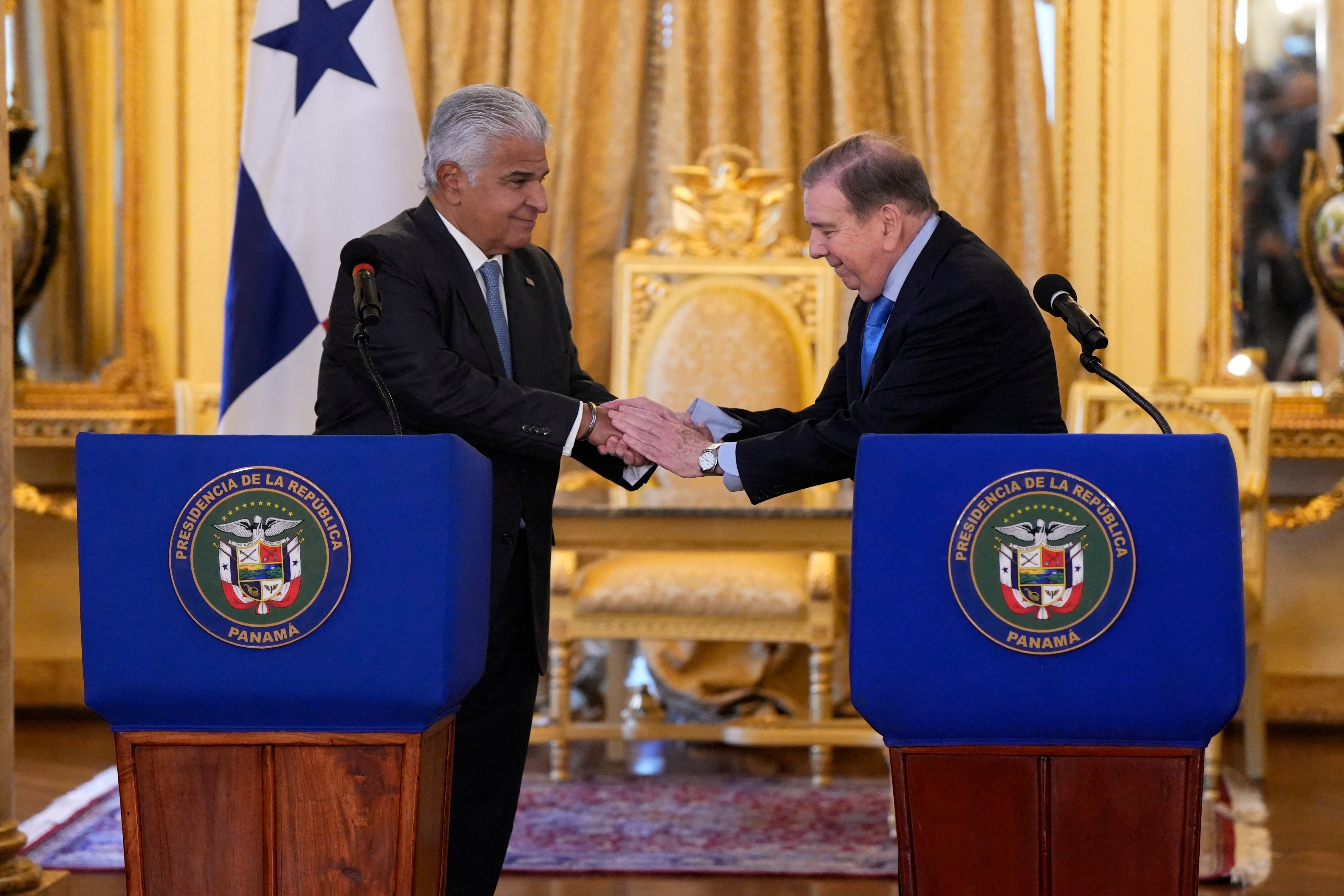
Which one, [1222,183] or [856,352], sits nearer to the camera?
[856,352]

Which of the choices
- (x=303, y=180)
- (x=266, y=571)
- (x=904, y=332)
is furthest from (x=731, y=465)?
(x=303, y=180)

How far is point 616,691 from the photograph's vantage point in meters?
4.07

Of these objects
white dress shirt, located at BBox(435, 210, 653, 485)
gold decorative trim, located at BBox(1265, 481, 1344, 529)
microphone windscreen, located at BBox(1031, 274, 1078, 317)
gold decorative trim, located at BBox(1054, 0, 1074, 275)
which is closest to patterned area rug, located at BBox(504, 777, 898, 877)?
white dress shirt, located at BBox(435, 210, 653, 485)

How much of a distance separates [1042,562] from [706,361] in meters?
2.77

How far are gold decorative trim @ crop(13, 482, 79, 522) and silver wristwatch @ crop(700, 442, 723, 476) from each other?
2577 mm

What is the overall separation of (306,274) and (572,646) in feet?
5.07

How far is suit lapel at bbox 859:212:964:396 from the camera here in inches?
78.1

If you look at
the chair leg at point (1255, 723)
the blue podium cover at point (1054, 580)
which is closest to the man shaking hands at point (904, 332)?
the blue podium cover at point (1054, 580)

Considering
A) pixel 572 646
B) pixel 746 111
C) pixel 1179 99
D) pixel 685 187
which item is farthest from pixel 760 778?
pixel 1179 99

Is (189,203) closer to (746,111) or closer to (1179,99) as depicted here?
(746,111)

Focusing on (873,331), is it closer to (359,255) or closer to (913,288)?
(913,288)

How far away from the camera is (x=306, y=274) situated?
297cm

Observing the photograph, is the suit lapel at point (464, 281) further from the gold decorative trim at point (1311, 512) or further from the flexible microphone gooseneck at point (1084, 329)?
the gold decorative trim at point (1311, 512)

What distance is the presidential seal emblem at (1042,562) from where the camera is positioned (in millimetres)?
1489
